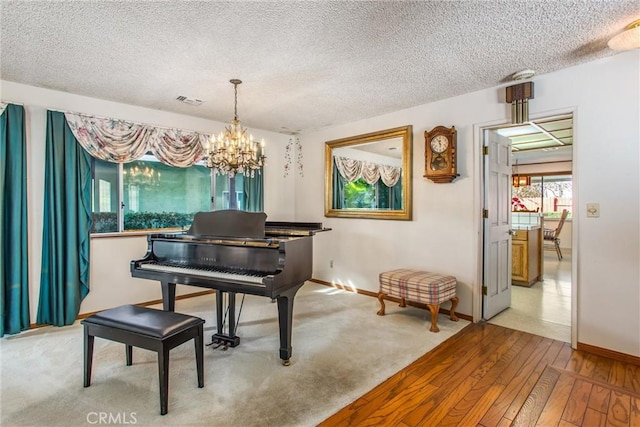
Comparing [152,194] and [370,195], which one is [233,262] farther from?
[370,195]

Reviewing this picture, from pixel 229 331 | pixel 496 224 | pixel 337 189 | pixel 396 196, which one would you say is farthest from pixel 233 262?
pixel 496 224

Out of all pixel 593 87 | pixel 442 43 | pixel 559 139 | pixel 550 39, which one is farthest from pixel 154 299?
pixel 559 139

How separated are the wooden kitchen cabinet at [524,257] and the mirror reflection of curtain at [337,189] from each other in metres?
2.67

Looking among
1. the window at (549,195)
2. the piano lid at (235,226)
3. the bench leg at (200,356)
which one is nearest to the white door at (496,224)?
the piano lid at (235,226)

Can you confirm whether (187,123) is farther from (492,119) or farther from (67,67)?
(492,119)

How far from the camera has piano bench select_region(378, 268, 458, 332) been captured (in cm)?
331

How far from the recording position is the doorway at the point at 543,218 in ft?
11.6

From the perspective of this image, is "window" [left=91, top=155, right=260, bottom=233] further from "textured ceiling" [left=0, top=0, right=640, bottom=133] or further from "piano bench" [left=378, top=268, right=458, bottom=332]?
"piano bench" [left=378, top=268, right=458, bottom=332]

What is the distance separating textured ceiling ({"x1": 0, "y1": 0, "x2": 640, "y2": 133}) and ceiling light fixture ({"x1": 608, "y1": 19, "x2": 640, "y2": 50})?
6 cm

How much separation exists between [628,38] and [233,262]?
3269mm

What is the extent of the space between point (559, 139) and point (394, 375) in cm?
565

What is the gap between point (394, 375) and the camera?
2455 mm

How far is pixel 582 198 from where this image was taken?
112 inches

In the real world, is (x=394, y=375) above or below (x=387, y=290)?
below
